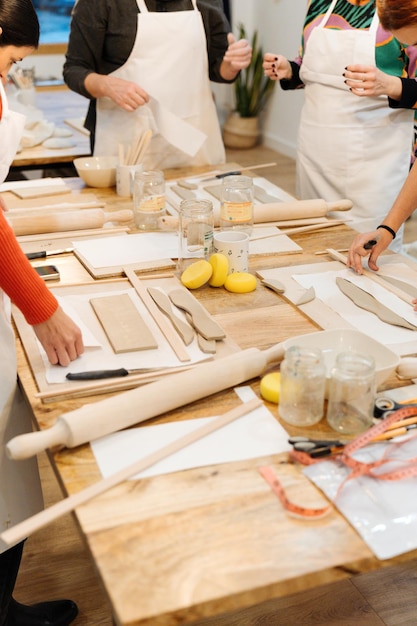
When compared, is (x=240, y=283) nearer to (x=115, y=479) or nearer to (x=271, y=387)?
(x=271, y=387)

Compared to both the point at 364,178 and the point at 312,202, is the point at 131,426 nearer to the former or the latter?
the point at 312,202

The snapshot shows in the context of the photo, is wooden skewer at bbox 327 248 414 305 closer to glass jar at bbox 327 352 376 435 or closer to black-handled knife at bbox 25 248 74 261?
glass jar at bbox 327 352 376 435

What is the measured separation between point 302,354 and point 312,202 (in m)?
1.07

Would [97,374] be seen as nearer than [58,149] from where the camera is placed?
Yes

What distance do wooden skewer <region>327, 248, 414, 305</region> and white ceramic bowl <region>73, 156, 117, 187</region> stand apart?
876 millimetres

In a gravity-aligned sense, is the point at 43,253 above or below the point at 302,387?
below

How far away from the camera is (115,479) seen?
1.01m

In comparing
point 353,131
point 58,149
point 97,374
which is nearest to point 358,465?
point 97,374

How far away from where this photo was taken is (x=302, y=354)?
3.80 feet

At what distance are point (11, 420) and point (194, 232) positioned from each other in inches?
25.3

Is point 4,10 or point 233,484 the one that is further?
point 4,10

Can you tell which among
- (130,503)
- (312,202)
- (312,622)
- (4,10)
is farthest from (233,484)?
(312,202)

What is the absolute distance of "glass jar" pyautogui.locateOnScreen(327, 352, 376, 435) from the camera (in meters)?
1.12

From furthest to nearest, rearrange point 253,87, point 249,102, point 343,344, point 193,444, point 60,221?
point 249,102 → point 253,87 → point 60,221 → point 343,344 → point 193,444
